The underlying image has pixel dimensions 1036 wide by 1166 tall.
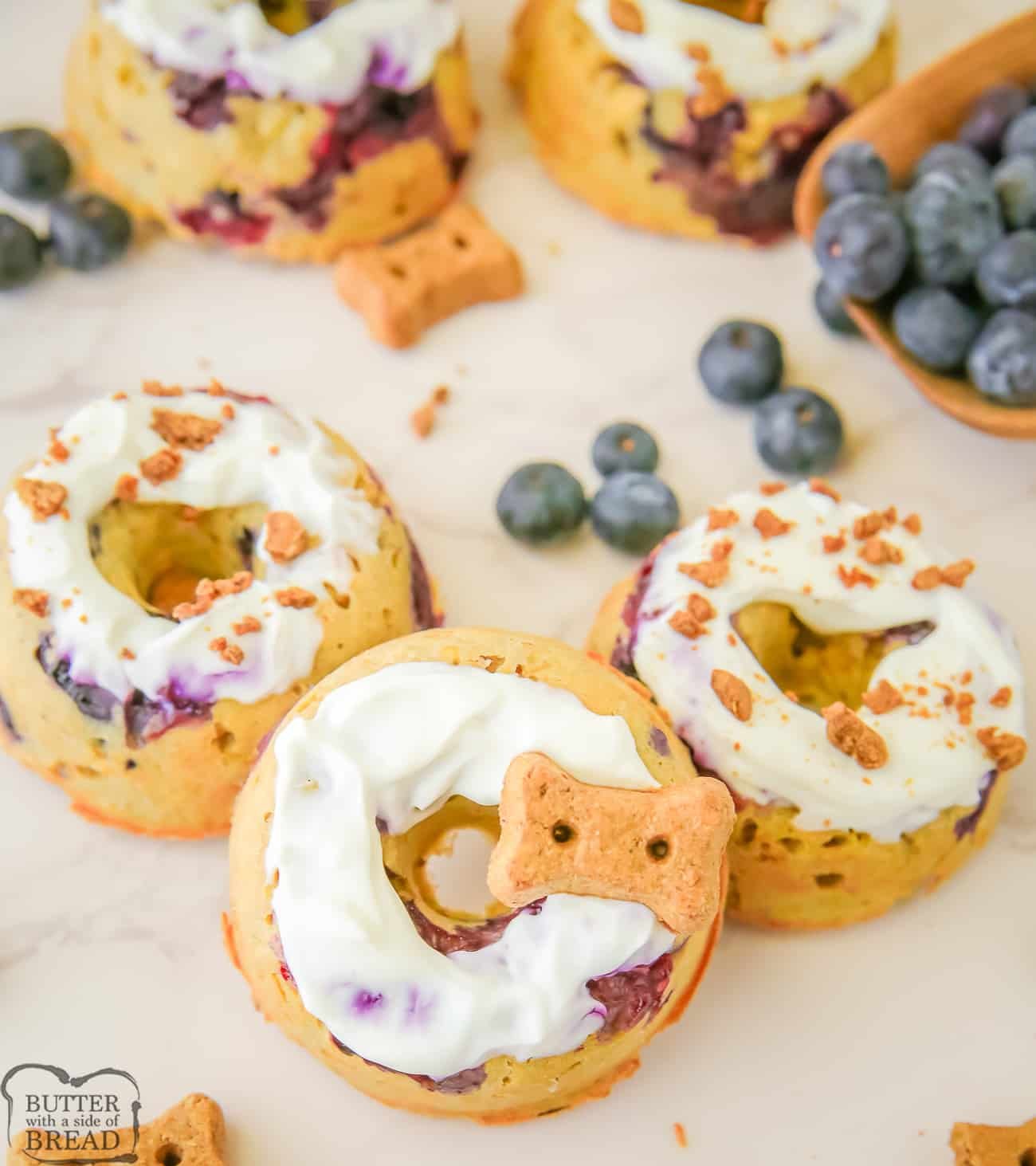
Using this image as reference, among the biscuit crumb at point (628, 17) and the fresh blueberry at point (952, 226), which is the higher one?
the biscuit crumb at point (628, 17)

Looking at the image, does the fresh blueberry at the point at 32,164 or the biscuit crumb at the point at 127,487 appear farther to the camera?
the fresh blueberry at the point at 32,164

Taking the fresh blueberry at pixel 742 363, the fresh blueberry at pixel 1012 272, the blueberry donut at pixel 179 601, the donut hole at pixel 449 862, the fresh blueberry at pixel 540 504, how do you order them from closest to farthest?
the donut hole at pixel 449 862 < the blueberry donut at pixel 179 601 < the fresh blueberry at pixel 1012 272 < the fresh blueberry at pixel 540 504 < the fresh blueberry at pixel 742 363

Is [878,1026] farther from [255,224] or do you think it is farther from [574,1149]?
[255,224]

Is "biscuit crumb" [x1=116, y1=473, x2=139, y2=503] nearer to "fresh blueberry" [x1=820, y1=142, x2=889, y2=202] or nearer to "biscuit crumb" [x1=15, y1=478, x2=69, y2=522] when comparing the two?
"biscuit crumb" [x1=15, y1=478, x2=69, y2=522]

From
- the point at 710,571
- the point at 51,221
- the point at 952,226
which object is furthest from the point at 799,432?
the point at 51,221

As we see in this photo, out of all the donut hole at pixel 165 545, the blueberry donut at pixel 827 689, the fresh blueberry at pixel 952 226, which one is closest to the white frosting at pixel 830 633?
the blueberry donut at pixel 827 689

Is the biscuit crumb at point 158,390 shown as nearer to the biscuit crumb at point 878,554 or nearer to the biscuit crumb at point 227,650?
the biscuit crumb at point 227,650
